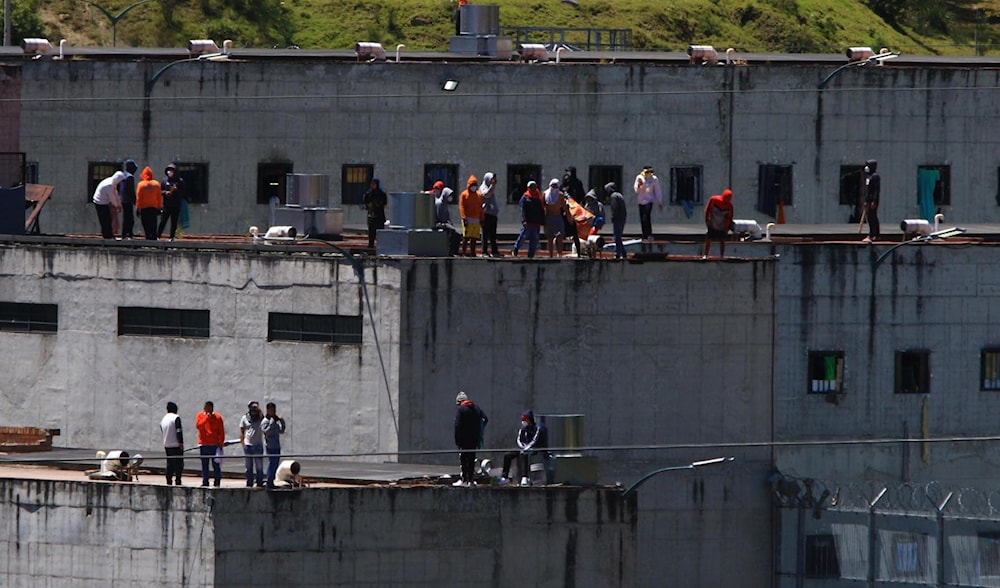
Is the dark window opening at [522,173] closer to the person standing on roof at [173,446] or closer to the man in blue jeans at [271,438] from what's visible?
the man in blue jeans at [271,438]

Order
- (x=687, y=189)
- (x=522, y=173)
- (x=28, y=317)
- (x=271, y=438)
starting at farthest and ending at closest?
(x=687, y=189) < (x=522, y=173) < (x=28, y=317) < (x=271, y=438)

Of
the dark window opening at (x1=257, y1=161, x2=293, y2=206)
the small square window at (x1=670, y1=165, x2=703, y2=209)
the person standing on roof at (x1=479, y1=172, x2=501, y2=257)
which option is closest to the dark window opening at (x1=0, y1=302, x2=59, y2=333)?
the person standing on roof at (x1=479, y1=172, x2=501, y2=257)

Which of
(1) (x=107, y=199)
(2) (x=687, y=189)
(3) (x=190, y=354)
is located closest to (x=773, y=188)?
(2) (x=687, y=189)

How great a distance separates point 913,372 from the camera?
46.4 metres

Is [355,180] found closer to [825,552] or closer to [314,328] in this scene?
[314,328]

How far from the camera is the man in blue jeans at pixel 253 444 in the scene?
32969 mm

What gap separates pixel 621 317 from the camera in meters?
40.3

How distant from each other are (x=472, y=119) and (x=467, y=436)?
19.5 meters

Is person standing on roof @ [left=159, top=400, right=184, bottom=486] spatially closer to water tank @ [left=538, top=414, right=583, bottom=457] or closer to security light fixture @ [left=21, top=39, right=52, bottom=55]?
water tank @ [left=538, top=414, right=583, bottom=457]

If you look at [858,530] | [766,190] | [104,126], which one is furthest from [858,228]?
[104,126]

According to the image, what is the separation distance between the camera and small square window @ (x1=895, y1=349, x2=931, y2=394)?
4628cm

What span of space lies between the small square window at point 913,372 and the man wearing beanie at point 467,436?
46.4ft

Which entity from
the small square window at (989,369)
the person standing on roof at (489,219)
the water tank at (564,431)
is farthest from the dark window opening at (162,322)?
the small square window at (989,369)

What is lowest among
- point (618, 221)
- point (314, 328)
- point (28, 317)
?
point (314, 328)
